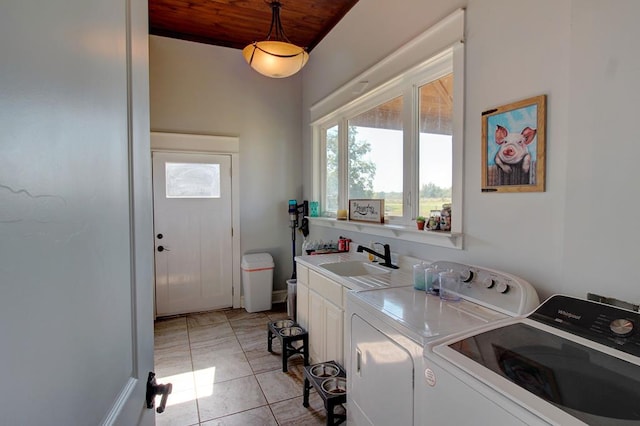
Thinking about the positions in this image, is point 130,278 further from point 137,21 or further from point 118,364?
point 137,21

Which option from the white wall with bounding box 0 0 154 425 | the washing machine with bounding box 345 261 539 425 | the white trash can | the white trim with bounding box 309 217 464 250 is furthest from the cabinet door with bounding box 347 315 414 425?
the white trash can

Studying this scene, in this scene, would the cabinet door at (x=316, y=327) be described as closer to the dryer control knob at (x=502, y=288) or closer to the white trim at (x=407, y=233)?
the white trim at (x=407, y=233)

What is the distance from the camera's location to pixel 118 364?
0.68 m

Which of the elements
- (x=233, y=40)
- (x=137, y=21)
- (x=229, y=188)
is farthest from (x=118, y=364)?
(x=233, y=40)

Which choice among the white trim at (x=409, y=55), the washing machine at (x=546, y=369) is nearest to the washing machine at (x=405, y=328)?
the washing machine at (x=546, y=369)

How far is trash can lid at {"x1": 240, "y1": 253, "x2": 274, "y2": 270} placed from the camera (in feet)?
13.1

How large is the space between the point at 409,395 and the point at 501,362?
419 mm

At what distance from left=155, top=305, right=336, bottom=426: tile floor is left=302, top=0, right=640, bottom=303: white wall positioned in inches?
60.4

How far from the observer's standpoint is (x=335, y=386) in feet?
6.68

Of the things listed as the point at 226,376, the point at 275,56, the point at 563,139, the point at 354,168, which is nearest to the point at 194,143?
the point at 275,56

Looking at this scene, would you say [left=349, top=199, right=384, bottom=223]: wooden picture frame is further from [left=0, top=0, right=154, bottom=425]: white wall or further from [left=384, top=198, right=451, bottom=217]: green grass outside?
[left=0, top=0, right=154, bottom=425]: white wall

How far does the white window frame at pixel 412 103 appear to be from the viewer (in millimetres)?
1851

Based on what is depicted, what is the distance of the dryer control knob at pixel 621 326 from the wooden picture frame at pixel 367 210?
176 cm

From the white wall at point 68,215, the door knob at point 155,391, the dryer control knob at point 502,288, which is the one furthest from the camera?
the dryer control knob at point 502,288
